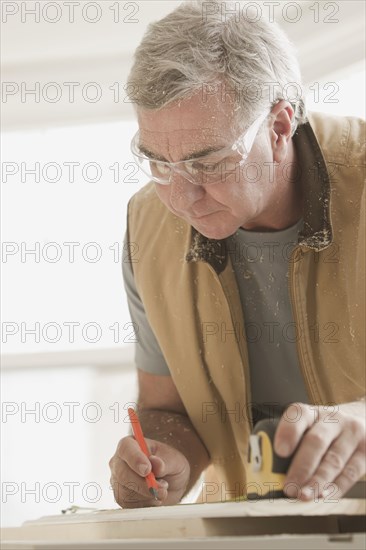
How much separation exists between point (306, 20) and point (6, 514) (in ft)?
7.13

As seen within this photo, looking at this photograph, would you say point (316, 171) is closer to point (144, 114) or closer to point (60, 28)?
point (144, 114)

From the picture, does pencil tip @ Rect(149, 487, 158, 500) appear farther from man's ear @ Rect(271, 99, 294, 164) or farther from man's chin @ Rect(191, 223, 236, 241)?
man's ear @ Rect(271, 99, 294, 164)

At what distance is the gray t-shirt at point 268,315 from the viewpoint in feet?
5.53

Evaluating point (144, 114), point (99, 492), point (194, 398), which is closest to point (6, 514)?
point (99, 492)

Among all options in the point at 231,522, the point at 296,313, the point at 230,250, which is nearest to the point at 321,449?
the point at 231,522

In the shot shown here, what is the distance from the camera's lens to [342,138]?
1639 millimetres

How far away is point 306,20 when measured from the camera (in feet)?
8.83

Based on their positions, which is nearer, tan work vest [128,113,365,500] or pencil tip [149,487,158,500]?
pencil tip [149,487,158,500]

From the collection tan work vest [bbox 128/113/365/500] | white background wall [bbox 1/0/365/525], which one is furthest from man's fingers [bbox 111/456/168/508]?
white background wall [bbox 1/0/365/525]

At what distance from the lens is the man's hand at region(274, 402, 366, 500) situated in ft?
3.03

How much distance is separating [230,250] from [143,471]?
528mm

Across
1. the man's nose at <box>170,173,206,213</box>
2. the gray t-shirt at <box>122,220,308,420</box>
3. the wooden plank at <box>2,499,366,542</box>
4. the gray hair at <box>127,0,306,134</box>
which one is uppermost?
the gray hair at <box>127,0,306,134</box>

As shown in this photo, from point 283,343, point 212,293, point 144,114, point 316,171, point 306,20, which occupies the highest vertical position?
point 306,20

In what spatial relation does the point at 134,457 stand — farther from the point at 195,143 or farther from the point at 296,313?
the point at 195,143
